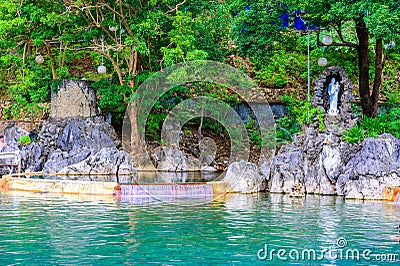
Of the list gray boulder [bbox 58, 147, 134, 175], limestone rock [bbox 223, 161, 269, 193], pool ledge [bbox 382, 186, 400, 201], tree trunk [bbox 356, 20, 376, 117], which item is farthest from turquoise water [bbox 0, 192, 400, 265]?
tree trunk [bbox 356, 20, 376, 117]

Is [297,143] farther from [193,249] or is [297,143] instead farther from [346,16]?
[193,249]

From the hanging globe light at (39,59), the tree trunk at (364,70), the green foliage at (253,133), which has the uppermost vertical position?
the hanging globe light at (39,59)

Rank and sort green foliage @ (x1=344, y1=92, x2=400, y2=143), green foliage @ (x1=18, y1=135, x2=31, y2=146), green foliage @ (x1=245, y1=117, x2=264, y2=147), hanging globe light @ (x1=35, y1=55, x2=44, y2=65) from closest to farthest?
1. green foliage @ (x1=344, y1=92, x2=400, y2=143)
2. green foliage @ (x1=18, y1=135, x2=31, y2=146)
3. hanging globe light @ (x1=35, y1=55, x2=44, y2=65)
4. green foliage @ (x1=245, y1=117, x2=264, y2=147)

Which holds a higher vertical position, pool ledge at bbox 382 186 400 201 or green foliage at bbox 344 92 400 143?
green foliage at bbox 344 92 400 143

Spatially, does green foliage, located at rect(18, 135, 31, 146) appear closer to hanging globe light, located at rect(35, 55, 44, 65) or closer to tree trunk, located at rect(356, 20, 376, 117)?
hanging globe light, located at rect(35, 55, 44, 65)

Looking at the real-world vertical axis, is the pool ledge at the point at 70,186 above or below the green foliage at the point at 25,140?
below

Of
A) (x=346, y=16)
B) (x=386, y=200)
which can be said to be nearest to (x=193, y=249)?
(x=386, y=200)

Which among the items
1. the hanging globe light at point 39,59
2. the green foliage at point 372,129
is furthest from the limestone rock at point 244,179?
the hanging globe light at point 39,59

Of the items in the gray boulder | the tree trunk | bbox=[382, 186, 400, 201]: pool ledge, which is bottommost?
bbox=[382, 186, 400, 201]: pool ledge

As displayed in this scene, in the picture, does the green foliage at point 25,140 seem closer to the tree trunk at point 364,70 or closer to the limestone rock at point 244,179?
the limestone rock at point 244,179

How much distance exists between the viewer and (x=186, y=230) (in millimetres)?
11125

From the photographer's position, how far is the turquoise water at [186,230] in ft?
29.3

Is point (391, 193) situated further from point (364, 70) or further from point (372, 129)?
point (364, 70)

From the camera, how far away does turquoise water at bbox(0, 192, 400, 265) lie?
895 centimetres
